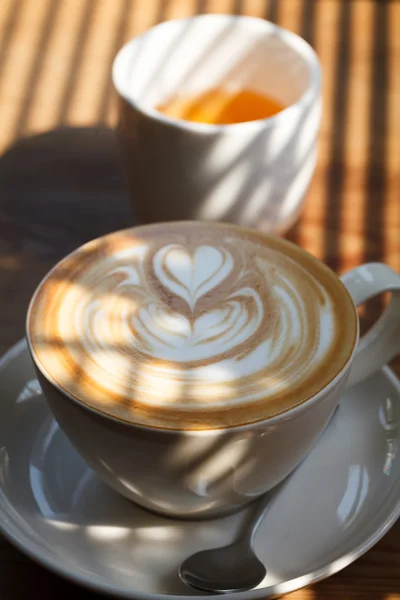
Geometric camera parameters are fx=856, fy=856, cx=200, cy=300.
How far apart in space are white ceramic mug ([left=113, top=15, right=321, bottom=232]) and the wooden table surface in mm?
101

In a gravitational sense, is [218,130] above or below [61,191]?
above

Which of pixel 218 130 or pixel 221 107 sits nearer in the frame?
pixel 218 130

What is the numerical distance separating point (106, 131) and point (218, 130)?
319 mm

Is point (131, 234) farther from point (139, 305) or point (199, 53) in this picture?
point (199, 53)

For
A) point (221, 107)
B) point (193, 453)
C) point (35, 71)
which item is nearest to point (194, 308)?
point (193, 453)

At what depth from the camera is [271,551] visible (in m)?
0.60

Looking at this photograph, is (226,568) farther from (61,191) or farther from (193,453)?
(61,191)

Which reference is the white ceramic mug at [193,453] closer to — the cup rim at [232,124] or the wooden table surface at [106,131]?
the wooden table surface at [106,131]

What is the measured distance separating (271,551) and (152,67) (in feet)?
1.71

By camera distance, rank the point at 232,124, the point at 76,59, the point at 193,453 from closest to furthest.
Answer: the point at 193,453 < the point at 232,124 < the point at 76,59

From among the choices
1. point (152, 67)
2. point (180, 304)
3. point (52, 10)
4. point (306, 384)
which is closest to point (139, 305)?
point (180, 304)

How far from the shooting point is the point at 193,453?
0.55m

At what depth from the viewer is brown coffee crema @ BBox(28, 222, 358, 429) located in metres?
0.56

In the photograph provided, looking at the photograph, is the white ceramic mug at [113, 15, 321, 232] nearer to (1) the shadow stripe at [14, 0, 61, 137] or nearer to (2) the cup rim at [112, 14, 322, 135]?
(2) the cup rim at [112, 14, 322, 135]
